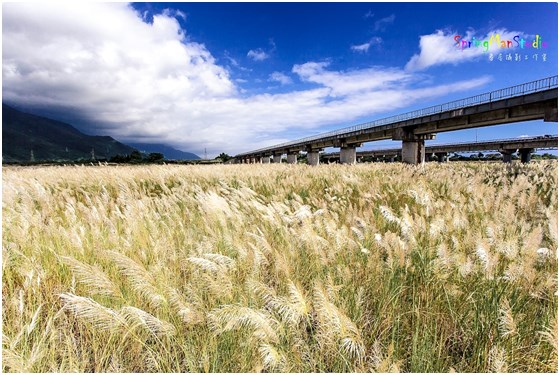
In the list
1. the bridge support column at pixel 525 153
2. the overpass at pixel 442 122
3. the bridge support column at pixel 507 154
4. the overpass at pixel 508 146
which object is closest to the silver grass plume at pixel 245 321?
the overpass at pixel 442 122

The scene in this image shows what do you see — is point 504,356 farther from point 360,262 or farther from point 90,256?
point 90,256

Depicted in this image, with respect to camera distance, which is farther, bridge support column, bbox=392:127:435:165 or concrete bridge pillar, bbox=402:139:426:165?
concrete bridge pillar, bbox=402:139:426:165

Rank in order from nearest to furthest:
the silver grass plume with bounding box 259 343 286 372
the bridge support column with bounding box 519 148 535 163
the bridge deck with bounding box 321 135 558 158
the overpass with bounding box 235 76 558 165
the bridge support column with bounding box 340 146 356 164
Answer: the silver grass plume with bounding box 259 343 286 372, the overpass with bounding box 235 76 558 165, the bridge support column with bounding box 340 146 356 164, the bridge deck with bounding box 321 135 558 158, the bridge support column with bounding box 519 148 535 163

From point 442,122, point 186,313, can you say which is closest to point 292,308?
point 186,313

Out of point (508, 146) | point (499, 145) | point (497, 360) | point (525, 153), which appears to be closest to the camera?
point (497, 360)

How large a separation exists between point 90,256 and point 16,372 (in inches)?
54.6

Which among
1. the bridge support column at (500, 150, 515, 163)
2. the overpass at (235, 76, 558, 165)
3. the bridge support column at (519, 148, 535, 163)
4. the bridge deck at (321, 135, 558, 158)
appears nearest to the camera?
the overpass at (235, 76, 558, 165)

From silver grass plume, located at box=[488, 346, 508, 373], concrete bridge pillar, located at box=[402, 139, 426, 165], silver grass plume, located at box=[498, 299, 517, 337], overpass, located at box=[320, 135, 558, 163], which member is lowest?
silver grass plume, located at box=[488, 346, 508, 373]

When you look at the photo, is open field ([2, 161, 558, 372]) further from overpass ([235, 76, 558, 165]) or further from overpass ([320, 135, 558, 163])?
overpass ([320, 135, 558, 163])

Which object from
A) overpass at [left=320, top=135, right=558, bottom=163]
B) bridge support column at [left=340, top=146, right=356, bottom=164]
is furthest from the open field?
overpass at [left=320, top=135, right=558, bottom=163]

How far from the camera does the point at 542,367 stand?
1627 millimetres

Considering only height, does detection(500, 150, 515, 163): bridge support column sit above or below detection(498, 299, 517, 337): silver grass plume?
above

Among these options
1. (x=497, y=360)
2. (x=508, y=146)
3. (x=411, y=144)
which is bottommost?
(x=497, y=360)

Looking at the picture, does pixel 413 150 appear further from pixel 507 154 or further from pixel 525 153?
pixel 507 154
